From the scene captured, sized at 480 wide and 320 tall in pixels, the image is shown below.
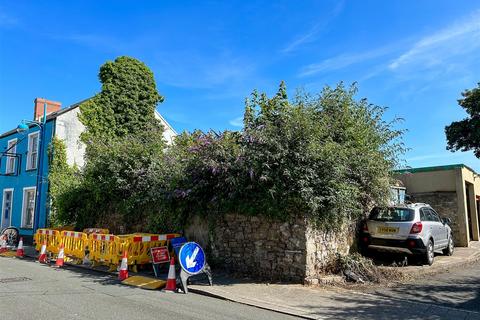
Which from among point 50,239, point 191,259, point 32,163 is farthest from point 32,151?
point 191,259

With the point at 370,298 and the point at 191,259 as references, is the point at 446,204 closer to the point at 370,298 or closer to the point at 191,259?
the point at 370,298

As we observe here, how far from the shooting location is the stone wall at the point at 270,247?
944 cm

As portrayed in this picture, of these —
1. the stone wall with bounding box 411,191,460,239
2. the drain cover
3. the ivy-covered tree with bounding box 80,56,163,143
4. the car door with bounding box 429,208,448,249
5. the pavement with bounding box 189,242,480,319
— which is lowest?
the pavement with bounding box 189,242,480,319

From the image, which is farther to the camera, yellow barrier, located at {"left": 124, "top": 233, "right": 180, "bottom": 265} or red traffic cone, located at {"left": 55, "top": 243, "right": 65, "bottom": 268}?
red traffic cone, located at {"left": 55, "top": 243, "right": 65, "bottom": 268}

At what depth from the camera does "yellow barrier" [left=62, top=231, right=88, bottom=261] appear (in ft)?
40.9

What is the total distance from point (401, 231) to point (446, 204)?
8726 millimetres

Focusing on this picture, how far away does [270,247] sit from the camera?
9891 millimetres

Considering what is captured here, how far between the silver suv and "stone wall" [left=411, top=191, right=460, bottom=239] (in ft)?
21.9

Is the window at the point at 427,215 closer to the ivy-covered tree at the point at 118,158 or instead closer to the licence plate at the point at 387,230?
the licence plate at the point at 387,230

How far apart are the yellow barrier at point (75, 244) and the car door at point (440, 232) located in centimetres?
1097

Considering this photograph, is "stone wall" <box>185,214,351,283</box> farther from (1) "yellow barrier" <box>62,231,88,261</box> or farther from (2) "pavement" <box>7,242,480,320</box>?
(1) "yellow barrier" <box>62,231,88,261</box>

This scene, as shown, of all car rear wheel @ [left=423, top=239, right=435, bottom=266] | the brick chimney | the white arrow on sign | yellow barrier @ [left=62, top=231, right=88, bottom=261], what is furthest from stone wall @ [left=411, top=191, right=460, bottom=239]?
the brick chimney

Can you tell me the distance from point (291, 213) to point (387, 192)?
3.59 metres

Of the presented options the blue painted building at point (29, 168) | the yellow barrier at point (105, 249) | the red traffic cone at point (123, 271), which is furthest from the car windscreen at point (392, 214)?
the blue painted building at point (29, 168)
